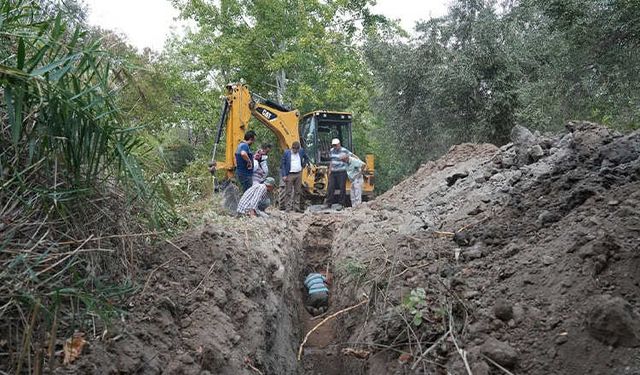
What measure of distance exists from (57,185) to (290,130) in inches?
395

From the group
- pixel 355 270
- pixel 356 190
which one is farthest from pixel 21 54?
pixel 356 190

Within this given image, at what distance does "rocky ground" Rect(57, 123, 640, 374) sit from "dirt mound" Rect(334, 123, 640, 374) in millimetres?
13

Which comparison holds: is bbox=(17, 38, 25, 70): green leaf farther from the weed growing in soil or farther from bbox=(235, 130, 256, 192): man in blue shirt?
bbox=(235, 130, 256, 192): man in blue shirt

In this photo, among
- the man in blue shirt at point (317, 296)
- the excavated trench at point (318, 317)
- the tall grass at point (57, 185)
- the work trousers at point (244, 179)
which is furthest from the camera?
the work trousers at point (244, 179)

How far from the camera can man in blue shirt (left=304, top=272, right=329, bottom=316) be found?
25.7ft

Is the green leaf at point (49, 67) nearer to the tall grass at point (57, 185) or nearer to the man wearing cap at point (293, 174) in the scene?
the tall grass at point (57, 185)

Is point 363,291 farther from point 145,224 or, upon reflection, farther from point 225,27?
point 225,27

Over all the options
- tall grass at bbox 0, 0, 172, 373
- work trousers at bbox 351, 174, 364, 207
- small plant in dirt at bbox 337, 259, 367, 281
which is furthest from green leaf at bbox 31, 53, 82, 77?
work trousers at bbox 351, 174, 364, 207

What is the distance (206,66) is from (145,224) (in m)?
20.4

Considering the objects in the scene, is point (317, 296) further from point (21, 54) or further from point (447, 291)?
point (21, 54)

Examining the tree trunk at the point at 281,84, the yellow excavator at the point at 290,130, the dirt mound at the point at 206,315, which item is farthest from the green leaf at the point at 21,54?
the tree trunk at the point at 281,84

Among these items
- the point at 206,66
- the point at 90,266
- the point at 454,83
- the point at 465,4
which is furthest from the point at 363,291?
the point at 206,66

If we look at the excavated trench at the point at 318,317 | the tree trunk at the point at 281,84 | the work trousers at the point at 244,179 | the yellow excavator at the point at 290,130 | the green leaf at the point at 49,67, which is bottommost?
the excavated trench at the point at 318,317

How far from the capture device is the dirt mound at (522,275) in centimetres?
325
